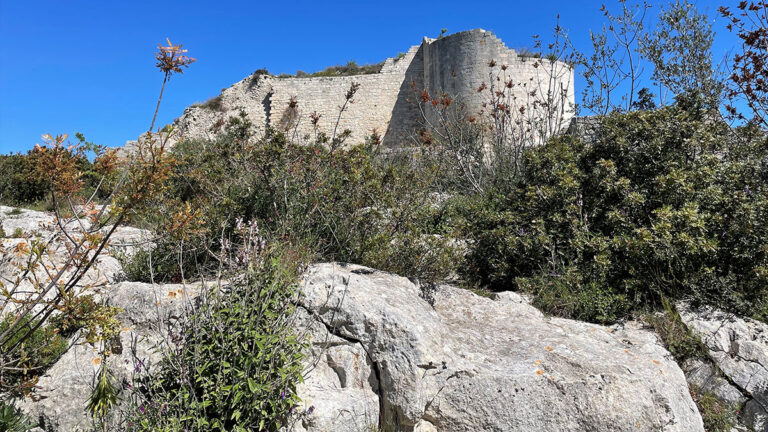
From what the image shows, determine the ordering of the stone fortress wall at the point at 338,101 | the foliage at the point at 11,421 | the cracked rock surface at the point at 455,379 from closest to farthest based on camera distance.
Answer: the foliage at the point at 11,421 → the cracked rock surface at the point at 455,379 → the stone fortress wall at the point at 338,101

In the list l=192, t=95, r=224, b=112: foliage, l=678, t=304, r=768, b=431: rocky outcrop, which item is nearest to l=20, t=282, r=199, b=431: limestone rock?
l=678, t=304, r=768, b=431: rocky outcrop

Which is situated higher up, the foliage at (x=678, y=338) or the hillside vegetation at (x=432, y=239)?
the hillside vegetation at (x=432, y=239)

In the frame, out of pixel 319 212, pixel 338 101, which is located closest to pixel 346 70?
pixel 338 101

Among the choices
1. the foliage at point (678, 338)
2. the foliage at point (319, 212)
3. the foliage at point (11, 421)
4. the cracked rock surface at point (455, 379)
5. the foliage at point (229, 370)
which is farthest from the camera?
the foliage at point (319, 212)

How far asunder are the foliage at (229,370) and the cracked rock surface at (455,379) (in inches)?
11.6

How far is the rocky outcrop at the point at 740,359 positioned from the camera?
3.77m

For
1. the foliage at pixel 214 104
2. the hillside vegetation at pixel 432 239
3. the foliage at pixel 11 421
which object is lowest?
the foliage at pixel 11 421

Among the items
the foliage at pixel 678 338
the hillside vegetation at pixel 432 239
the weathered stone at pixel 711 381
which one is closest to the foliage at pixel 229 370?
the hillside vegetation at pixel 432 239

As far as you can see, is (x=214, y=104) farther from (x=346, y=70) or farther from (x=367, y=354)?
(x=367, y=354)

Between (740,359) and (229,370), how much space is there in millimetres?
4150

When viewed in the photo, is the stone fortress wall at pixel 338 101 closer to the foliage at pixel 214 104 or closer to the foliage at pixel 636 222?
the foliage at pixel 214 104

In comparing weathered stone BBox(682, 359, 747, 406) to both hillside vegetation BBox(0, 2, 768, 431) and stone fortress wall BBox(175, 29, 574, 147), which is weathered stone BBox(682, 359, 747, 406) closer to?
hillside vegetation BBox(0, 2, 768, 431)

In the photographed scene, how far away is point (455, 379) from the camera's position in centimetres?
321

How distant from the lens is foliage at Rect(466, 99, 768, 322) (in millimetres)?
4297
